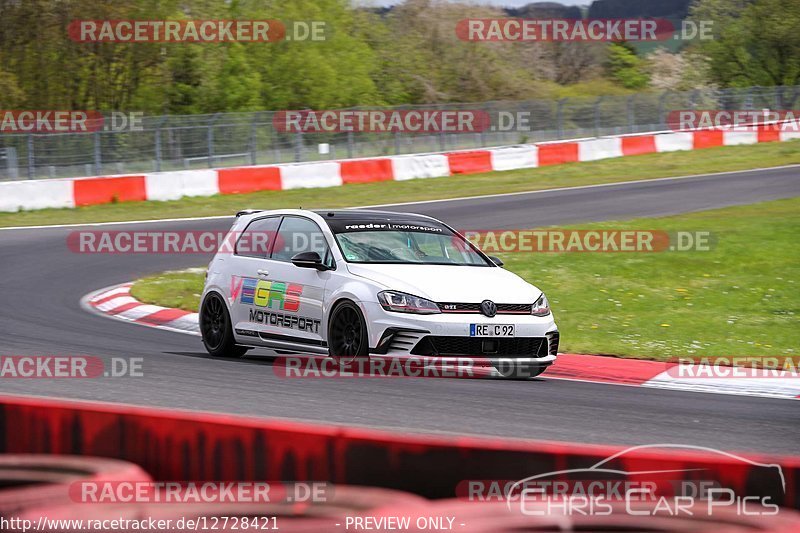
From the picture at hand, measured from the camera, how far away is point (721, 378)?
1040 centimetres

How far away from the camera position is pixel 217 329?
11680mm

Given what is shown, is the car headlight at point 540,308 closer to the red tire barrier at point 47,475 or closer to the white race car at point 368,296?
the white race car at point 368,296

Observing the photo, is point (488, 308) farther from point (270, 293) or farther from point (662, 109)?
point (662, 109)

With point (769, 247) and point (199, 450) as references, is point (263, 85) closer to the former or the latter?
point (769, 247)

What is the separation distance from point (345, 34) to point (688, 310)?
119ft

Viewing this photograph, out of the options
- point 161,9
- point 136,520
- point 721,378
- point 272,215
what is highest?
point 161,9

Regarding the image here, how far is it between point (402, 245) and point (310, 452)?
625 centimetres

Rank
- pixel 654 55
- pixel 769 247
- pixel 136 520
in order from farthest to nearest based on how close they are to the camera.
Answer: pixel 654 55
pixel 769 247
pixel 136 520

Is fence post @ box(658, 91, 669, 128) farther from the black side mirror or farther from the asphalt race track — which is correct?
the black side mirror

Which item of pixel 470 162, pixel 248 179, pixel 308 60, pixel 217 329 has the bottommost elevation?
pixel 217 329

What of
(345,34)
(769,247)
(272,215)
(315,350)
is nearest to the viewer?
(315,350)

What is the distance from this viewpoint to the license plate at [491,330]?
31.8 feet

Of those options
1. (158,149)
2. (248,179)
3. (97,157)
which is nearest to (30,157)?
(97,157)

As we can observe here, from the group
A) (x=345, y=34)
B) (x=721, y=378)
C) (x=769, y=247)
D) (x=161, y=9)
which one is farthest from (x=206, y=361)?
(x=345, y=34)
